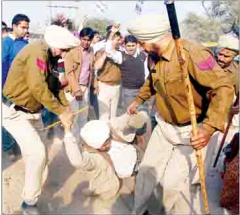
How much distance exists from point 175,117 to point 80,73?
280cm

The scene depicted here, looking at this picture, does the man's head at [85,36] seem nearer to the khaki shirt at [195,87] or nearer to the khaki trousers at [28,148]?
the khaki trousers at [28,148]

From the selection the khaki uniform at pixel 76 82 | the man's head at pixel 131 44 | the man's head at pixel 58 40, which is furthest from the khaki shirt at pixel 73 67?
the man's head at pixel 58 40

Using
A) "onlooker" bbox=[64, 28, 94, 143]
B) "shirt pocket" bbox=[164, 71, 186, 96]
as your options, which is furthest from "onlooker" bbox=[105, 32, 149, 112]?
"shirt pocket" bbox=[164, 71, 186, 96]

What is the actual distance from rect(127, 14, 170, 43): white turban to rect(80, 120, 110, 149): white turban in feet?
3.98

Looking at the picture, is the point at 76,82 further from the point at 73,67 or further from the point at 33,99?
the point at 33,99

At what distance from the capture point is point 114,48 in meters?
5.89

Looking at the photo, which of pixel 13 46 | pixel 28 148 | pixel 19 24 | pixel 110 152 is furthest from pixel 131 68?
pixel 28 148

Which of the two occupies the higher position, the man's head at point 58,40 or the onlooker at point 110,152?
the man's head at point 58,40

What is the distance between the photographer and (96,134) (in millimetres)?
3830

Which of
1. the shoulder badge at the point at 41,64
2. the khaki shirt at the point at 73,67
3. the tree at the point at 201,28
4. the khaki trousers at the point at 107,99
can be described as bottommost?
the tree at the point at 201,28

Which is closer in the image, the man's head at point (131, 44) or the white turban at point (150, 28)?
the white turban at point (150, 28)

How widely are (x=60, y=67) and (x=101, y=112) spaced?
1103mm

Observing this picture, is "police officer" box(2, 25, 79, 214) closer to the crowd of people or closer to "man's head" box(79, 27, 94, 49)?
the crowd of people

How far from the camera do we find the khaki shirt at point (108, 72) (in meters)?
6.11
